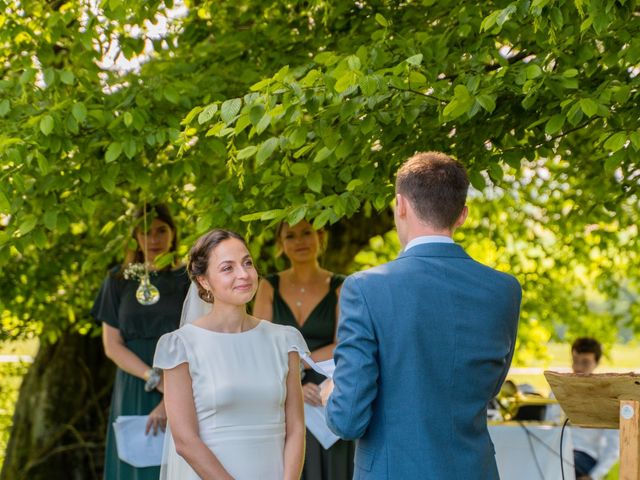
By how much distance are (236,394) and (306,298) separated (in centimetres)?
170

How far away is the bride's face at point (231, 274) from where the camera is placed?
12.0 feet

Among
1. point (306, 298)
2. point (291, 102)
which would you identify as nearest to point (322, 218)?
point (291, 102)

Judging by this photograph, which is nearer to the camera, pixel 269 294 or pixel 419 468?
pixel 419 468

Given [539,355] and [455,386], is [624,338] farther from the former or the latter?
[455,386]

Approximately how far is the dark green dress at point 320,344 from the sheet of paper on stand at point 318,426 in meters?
0.04

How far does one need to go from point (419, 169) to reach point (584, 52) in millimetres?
1705

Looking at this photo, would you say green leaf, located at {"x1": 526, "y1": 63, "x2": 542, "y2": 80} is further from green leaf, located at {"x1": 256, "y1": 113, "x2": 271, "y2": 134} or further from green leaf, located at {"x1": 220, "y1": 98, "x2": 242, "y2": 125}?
green leaf, located at {"x1": 220, "y1": 98, "x2": 242, "y2": 125}

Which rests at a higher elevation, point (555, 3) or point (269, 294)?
point (555, 3)

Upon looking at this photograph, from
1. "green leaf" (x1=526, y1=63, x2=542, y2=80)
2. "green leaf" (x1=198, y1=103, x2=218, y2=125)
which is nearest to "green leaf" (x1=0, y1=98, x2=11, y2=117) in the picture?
"green leaf" (x1=198, y1=103, x2=218, y2=125)

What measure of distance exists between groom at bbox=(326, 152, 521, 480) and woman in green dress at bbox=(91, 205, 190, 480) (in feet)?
Answer: 8.16

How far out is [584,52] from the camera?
4.31 metres

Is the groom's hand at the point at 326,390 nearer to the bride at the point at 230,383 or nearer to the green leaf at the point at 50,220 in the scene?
the bride at the point at 230,383

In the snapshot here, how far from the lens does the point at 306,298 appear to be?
17.3ft

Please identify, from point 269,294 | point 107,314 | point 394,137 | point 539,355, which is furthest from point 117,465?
point 539,355
